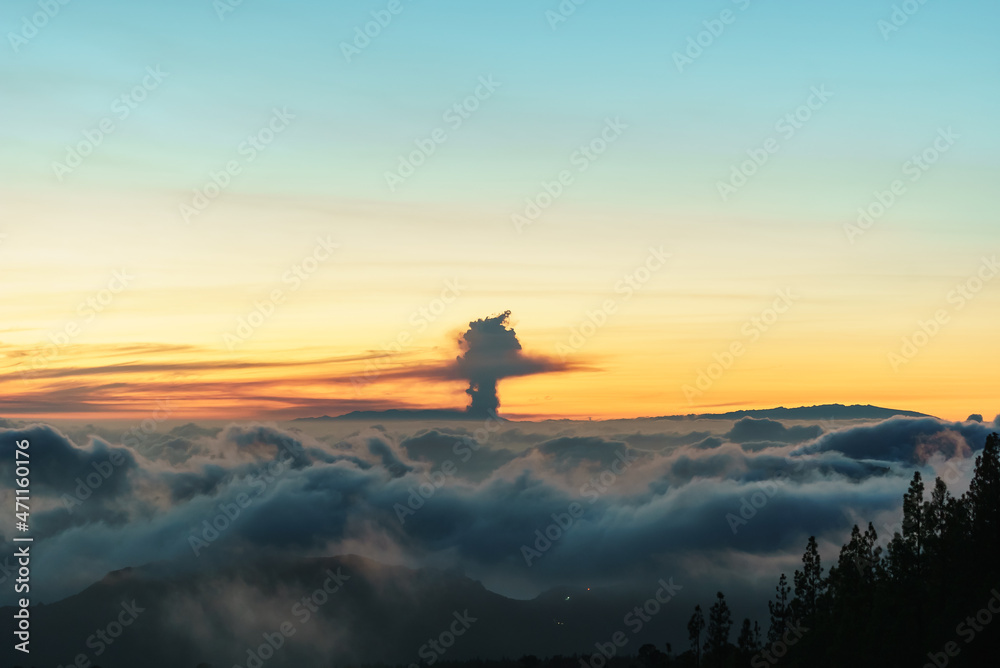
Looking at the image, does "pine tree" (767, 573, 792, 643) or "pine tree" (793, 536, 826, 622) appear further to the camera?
"pine tree" (767, 573, 792, 643)

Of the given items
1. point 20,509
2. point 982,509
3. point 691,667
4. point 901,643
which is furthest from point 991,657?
point 20,509

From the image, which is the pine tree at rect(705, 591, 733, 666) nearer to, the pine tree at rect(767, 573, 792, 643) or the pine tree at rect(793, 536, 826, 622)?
the pine tree at rect(767, 573, 792, 643)

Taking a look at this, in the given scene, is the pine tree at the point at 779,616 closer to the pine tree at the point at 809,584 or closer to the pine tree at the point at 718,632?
the pine tree at the point at 809,584

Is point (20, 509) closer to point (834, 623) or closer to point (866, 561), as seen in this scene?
point (834, 623)

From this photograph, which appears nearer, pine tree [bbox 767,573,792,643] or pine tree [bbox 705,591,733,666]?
pine tree [bbox 705,591,733,666]

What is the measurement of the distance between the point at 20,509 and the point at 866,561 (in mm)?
116713

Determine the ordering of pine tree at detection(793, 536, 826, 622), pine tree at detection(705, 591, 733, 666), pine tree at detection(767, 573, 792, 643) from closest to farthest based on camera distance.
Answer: pine tree at detection(705, 591, 733, 666), pine tree at detection(793, 536, 826, 622), pine tree at detection(767, 573, 792, 643)

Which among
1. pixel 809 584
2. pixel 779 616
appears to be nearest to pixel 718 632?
pixel 779 616

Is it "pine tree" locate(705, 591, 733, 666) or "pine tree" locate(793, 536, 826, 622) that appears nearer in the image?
"pine tree" locate(705, 591, 733, 666)

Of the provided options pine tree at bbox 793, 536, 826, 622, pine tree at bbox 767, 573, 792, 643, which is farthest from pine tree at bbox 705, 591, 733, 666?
pine tree at bbox 793, 536, 826, 622

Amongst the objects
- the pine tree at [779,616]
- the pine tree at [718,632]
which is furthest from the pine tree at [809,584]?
the pine tree at [718,632]

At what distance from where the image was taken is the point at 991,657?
8800 cm

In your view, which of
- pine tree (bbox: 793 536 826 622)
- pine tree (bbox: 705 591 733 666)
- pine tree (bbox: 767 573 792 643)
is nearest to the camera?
pine tree (bbox: 705 591 733 666)

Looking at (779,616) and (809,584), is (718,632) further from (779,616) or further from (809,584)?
(809,584)
